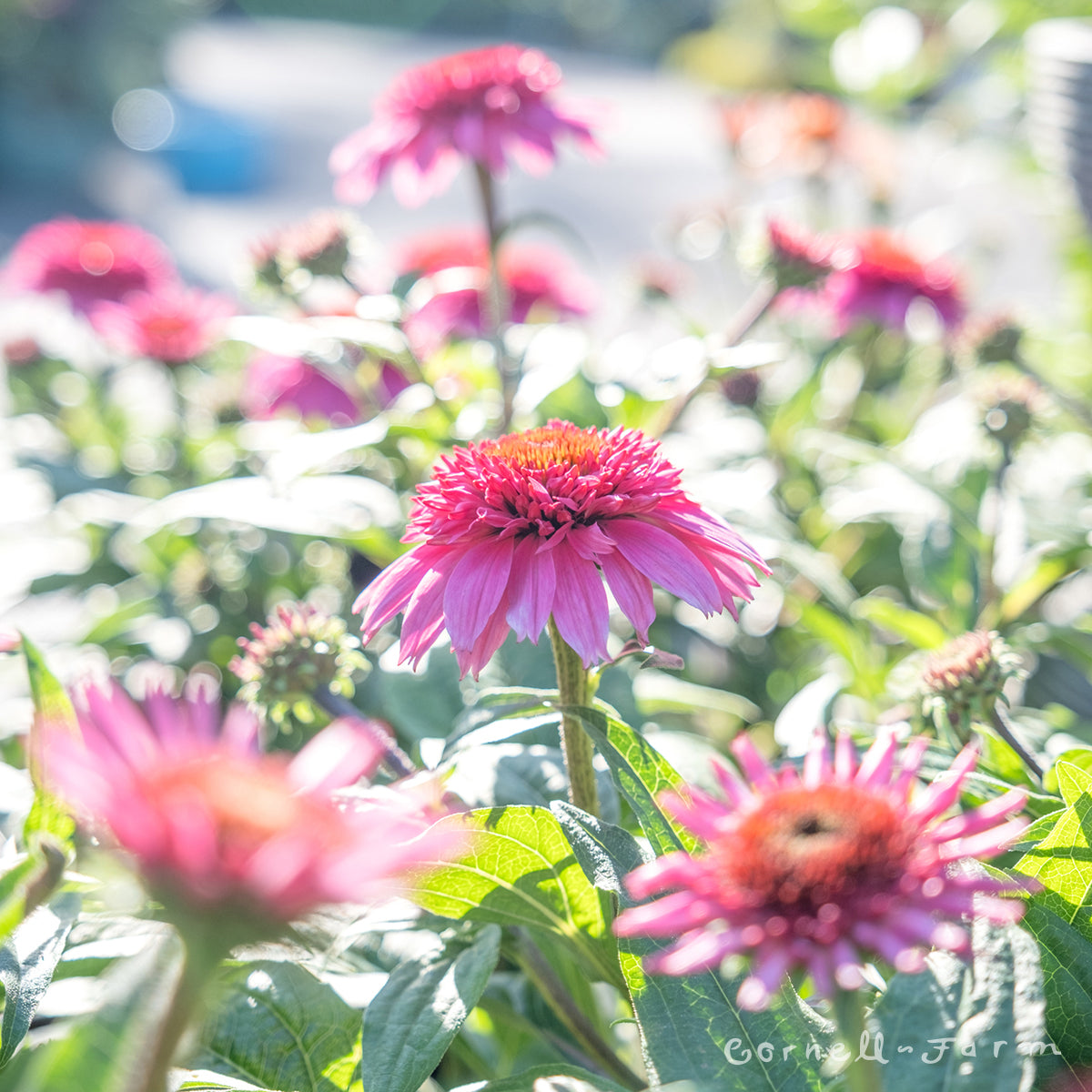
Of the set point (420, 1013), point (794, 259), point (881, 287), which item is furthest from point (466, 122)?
point (420, 1013)

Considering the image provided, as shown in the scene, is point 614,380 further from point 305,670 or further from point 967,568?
point 305,670

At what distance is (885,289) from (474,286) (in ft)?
1.27

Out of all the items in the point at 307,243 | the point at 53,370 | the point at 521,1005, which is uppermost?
the point at 307,243

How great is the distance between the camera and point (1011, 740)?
572 mm

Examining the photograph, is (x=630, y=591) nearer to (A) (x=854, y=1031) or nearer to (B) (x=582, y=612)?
(B) (x=582, y=612)

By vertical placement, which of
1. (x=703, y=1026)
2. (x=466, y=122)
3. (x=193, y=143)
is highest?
(x=466, y=122)

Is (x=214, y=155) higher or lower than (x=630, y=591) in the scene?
lower

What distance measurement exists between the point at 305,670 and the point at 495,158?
45 cm

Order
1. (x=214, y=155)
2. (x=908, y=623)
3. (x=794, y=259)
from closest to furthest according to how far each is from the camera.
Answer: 1. (x=908, y=623)
2. (x=794, y=259)
3. (x=214, y=155)

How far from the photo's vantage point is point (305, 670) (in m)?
0.59

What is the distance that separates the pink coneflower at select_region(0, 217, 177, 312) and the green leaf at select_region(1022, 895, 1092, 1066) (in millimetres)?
1139

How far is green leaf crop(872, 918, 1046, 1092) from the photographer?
14.9 inches

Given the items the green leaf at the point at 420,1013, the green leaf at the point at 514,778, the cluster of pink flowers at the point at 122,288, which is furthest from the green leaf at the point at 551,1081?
the cluster of pink flowers at the point at 122,288

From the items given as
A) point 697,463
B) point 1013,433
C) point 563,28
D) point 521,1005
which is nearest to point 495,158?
point 697,463
